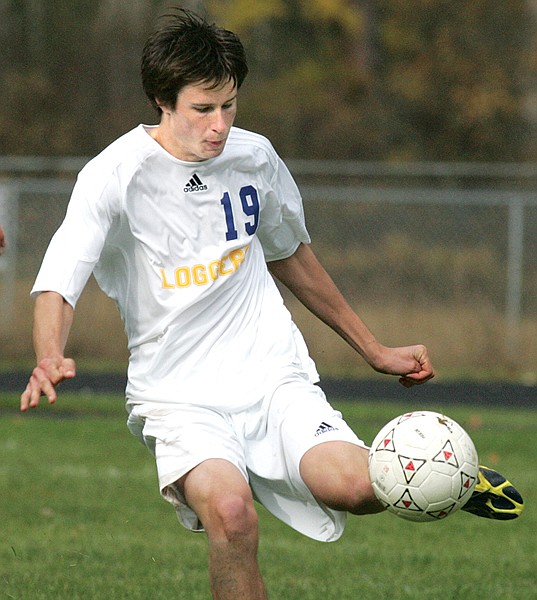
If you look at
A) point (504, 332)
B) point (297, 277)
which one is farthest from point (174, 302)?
point (504, 332)

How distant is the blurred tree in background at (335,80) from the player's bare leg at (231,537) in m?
20.5

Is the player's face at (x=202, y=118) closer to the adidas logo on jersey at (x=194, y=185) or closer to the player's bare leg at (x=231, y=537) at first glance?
the adidas logo on jersey at (x=194, y=185)

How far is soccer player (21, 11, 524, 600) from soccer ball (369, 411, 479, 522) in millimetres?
107

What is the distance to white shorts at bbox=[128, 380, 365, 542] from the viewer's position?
475 centimetres

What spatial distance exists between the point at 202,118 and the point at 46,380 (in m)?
1.30

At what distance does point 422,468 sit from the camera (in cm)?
463

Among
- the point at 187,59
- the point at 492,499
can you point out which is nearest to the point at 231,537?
the point at 492,499

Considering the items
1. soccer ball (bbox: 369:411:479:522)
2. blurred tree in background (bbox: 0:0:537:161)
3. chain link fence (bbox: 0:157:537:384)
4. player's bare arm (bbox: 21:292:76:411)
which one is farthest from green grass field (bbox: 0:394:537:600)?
blurred tree in background (bbox: 0:0:537:161)

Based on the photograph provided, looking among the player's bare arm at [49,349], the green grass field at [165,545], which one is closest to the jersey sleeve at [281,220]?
the player's bare arm at [49,349]

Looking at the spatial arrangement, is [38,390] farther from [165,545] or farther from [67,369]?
[165,545]

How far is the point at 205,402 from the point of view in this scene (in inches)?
194

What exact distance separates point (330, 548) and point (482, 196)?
35.0 feet

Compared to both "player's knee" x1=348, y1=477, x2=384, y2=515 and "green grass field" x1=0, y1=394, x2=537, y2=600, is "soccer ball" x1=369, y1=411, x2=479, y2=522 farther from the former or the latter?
"green grass field" x1=0, y1=394, x2=537, y2=600

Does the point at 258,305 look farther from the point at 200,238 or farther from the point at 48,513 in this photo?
the point at 48,513
